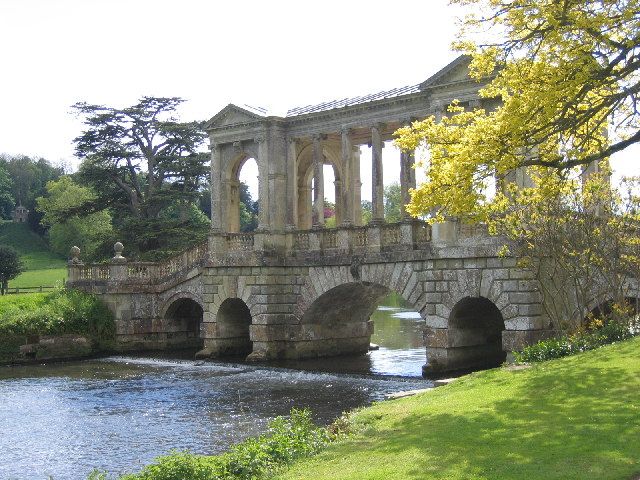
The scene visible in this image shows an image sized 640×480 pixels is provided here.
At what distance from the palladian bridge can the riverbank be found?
3.10ft

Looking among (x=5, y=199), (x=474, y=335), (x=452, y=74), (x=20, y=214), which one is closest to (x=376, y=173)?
(x=452, y=74)

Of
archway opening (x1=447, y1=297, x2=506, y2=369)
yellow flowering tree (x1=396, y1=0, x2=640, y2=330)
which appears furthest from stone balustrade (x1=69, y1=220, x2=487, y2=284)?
yellow flowering tree (x1=396, y1=0, x2=640, y2=330)

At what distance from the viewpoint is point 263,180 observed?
1356 inches

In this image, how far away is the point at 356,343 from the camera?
36.4 meters

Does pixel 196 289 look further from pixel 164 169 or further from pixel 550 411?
pixel 550 411

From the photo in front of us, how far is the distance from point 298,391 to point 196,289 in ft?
41.6

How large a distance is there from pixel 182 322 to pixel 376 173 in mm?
13981

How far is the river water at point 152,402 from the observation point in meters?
18.4

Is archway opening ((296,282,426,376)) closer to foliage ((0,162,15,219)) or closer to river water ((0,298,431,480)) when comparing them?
river water ((0,298,431,480))

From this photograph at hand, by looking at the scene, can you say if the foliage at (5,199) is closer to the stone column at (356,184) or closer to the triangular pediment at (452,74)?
the stone column at (356,184)

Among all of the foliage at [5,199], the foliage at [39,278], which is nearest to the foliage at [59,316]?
the foliage at [39,278]

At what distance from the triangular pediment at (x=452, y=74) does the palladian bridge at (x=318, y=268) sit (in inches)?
1.6

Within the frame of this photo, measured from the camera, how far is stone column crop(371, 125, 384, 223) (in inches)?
1247

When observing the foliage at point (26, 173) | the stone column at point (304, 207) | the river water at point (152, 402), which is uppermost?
the foliage at point (26, 173)
